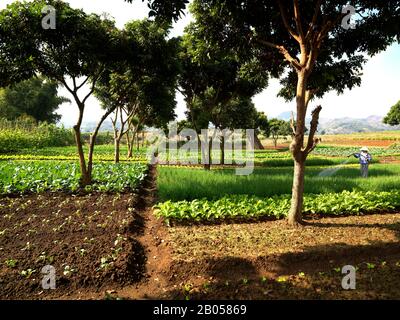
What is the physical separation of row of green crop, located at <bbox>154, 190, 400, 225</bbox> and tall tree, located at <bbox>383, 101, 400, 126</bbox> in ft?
261

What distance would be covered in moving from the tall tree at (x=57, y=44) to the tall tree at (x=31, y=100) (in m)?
45.0

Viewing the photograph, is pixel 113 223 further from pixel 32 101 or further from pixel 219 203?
pixel 32 101

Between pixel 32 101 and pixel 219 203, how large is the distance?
58275 millimetres

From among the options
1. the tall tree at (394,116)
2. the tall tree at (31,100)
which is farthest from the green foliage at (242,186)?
the tall tree at (394,116)

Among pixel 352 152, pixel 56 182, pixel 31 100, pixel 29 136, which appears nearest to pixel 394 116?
pixel 352 152

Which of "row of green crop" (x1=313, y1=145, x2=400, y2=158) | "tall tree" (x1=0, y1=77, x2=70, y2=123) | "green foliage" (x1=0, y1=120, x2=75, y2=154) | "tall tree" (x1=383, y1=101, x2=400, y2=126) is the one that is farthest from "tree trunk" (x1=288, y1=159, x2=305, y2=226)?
"tall tree" (x1=383, y1=101, x2=400, y2=126)

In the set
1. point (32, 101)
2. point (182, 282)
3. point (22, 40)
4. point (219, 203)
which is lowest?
point (182, 282)

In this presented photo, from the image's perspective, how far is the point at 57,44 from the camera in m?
11.2

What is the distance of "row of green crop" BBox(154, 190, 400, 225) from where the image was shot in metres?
7.95

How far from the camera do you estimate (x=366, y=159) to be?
14.0m

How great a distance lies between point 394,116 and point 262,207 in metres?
85.5

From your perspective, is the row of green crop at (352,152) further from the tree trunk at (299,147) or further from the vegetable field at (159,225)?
the tree trunk at (299,147)

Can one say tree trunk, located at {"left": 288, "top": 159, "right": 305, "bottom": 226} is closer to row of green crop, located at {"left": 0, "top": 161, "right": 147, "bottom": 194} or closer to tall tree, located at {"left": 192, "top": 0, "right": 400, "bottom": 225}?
tall tree, located at {"left": 192, "top": 0, "right": 400, "bottom": 225}
